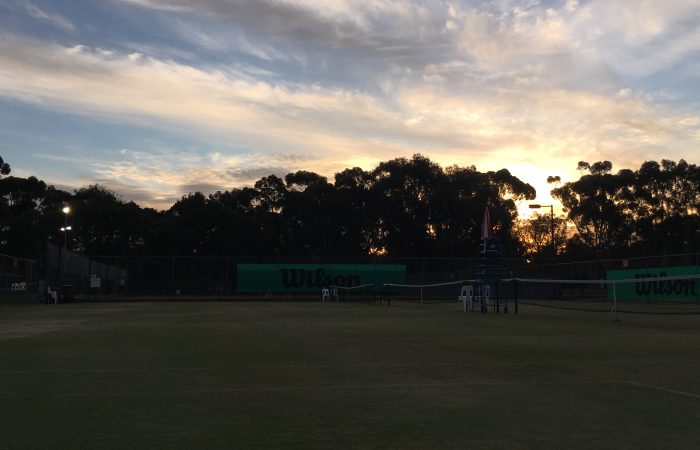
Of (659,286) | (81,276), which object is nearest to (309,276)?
(81,276)

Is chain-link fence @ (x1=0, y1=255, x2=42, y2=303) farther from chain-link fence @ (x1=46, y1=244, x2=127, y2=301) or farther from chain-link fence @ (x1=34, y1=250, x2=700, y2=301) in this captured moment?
chain-link fence @ (x1=34, y1=250, x2=700, y2=301)

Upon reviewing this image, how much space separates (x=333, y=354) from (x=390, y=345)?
62.1 inches

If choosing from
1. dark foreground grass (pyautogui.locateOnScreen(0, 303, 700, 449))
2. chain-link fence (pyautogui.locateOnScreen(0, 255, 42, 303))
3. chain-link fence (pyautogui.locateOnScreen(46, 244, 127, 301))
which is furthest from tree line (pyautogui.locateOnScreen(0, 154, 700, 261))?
dark foreground grass (pyautogui.locateOnScreen(0, 303, 700, 449))

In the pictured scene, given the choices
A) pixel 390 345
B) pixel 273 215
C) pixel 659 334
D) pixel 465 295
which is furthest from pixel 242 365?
pixel 273 215

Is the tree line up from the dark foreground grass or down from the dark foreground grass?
up

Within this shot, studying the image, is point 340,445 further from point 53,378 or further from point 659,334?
point 659,334

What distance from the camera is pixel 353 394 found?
5953 mm

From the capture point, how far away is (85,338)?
12.0 meters

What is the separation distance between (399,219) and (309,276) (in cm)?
2937

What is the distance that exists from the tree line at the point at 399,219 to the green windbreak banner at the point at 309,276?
24800 mm

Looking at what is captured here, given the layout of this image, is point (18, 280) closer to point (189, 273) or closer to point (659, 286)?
Result: point (189, 273)

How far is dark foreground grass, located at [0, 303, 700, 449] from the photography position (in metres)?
4.34

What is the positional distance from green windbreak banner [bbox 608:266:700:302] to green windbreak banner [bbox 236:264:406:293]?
17.1 m

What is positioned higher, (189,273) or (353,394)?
(189,273)
